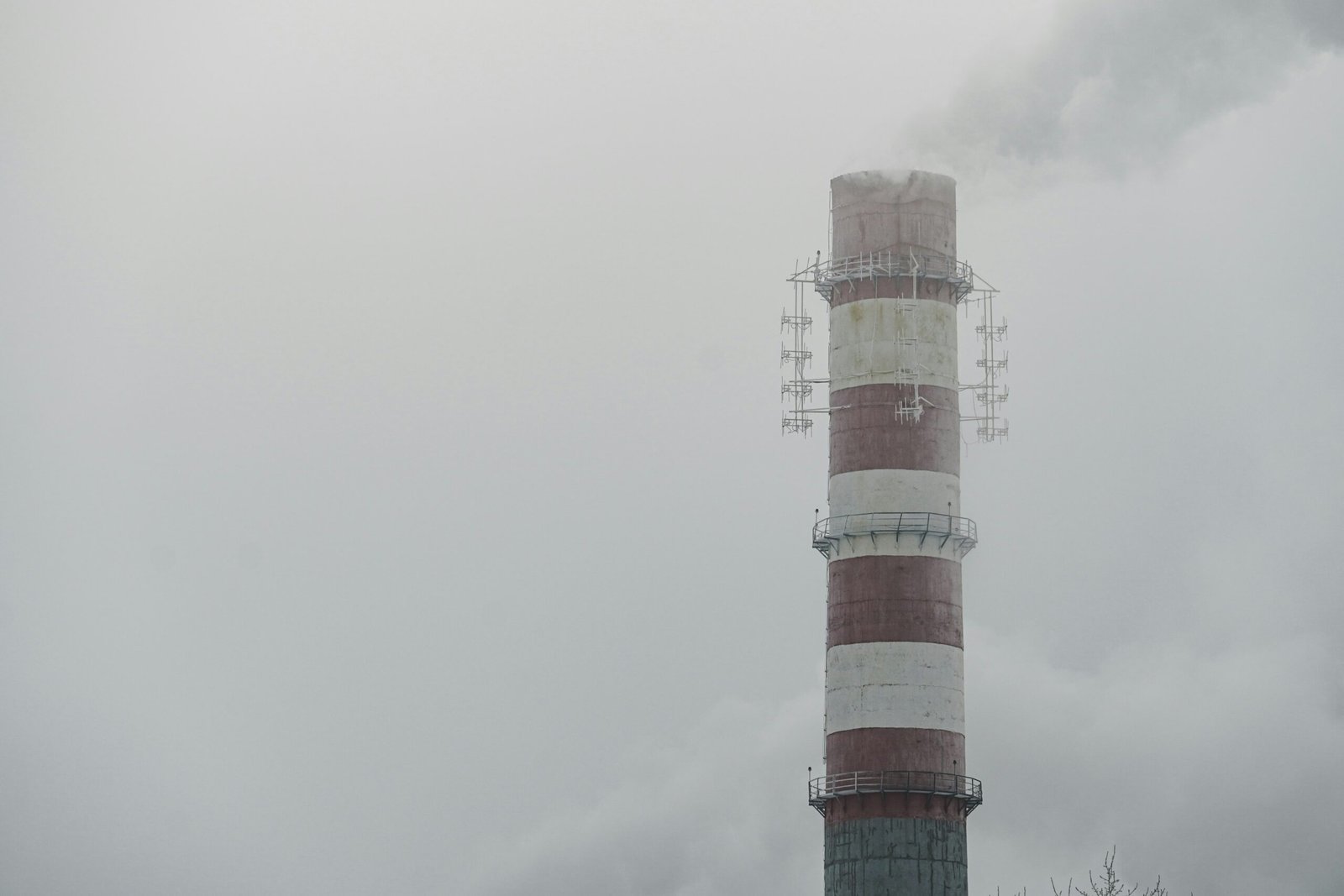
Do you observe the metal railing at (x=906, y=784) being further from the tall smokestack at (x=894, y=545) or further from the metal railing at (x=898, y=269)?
the metal railing at (x=898, y=269)

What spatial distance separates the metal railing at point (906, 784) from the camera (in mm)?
72312

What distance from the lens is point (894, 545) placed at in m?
74.1

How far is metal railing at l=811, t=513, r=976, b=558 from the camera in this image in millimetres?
74125

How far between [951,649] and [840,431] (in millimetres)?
7792

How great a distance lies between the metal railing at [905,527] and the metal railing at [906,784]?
282 inches

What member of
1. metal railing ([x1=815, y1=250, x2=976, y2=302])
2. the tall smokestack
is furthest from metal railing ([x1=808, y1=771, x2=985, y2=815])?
metal railing ([x1=815, y1=250, x2=976, y2=302])

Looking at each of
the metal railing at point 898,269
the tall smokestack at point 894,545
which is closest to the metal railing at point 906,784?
the tall smokestack at point 894,545

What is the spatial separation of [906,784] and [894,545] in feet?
24.4

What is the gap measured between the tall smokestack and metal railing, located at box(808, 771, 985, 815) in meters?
0.04

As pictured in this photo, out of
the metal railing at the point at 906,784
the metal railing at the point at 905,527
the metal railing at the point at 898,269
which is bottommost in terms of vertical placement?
the metal railing at the point at 906,784

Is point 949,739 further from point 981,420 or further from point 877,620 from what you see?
point 981,420

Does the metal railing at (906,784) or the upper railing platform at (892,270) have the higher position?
the upper railing platform at (892,270)

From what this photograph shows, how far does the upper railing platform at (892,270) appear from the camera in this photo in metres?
75.8

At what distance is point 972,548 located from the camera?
7550 centimetres
